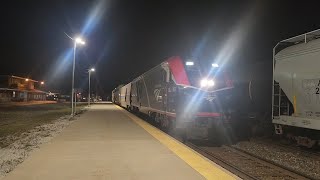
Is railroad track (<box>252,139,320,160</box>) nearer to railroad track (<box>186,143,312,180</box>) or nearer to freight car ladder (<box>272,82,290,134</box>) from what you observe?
freight car ladder (<box>272,82,290,134</box>)

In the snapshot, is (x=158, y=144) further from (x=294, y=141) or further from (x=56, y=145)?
(x=294, y=141)

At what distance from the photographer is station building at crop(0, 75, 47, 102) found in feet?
262

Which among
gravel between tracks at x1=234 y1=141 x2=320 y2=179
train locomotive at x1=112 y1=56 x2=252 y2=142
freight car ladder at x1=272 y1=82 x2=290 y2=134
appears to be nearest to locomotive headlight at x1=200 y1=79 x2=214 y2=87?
train locomotive at x1=112 y1=56 x2=252 y2=142

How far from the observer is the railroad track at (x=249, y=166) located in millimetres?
10984

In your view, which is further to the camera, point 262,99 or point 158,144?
point 262,99

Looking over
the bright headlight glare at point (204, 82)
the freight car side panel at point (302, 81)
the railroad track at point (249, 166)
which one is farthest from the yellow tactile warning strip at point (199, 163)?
the freight car side panel at point (302, 81)

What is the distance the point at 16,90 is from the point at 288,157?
78.0 meters

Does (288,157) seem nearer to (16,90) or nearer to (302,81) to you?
(302,81)

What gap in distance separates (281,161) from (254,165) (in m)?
1.47

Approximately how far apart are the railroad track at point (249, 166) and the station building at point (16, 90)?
65371mm

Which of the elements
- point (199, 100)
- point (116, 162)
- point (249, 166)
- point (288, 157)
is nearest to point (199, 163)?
point (116, 162)

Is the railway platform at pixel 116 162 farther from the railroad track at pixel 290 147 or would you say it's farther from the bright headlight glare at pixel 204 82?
the railroad track at pixel 290 147

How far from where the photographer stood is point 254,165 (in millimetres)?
12750

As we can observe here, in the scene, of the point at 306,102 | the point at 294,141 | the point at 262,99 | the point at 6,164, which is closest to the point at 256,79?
the point at 262,99
